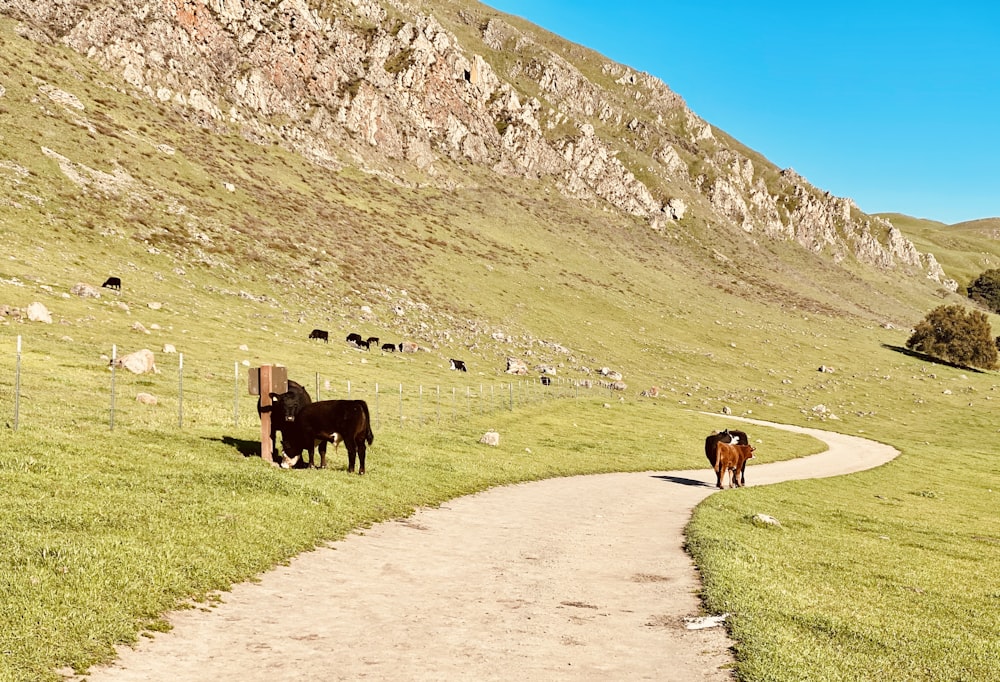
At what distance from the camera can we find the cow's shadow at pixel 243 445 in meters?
22.7

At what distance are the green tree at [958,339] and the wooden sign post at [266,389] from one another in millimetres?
131976

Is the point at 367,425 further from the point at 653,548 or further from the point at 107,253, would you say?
the point at 107,253

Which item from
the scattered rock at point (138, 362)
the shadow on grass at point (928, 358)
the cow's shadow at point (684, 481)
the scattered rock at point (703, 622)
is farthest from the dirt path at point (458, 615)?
the shadow on grass at point (928, 358)

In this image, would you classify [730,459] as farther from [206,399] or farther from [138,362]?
[138,362]

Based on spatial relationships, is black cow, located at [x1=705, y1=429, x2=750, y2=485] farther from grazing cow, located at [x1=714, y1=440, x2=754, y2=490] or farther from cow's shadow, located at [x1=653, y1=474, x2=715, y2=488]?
cow's shadow, located at [x1=653, y1=474, x2=715, y2=488]

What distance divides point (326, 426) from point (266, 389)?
2530 mm

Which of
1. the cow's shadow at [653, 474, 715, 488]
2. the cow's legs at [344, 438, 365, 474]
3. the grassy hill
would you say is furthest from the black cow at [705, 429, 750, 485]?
the cow's legs at [344, 438, 365, 474]

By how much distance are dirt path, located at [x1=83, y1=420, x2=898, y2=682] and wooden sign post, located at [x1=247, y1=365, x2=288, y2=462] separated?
19.7 feet

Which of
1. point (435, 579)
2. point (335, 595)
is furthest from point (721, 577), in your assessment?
point (335, 595)

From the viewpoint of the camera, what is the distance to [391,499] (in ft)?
67.5

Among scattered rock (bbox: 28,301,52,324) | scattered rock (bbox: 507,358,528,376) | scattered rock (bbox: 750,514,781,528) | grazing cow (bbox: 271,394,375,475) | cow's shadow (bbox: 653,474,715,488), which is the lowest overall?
cow's shadow (bbox: 653,474,715,488)

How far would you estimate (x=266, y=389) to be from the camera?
2228 cm

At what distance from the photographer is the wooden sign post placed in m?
21.9

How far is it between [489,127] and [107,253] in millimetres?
136424
